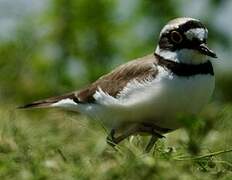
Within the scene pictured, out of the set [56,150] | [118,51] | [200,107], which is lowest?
[118,51]

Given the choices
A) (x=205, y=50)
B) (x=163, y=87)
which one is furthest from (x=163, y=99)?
(x=205, y=50)

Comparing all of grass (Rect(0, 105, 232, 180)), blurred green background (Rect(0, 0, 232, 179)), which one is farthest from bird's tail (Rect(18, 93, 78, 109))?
grass (Rect(0, 105, 232, 180))

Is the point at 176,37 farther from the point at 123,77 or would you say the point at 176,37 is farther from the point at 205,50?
the point at 123,77

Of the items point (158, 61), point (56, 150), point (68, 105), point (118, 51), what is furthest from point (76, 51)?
point (56, 150)

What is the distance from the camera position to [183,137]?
3.11 meters

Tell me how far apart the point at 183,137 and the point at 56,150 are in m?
0.45

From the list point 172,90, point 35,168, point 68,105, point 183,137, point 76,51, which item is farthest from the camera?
point 76,51

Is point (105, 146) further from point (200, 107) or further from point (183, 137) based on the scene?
point (200, 107)

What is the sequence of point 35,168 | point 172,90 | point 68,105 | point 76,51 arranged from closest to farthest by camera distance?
point 35,168 → point 172,90 → point 68,105 → point 76,51

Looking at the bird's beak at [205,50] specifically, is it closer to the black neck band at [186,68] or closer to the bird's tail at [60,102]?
the black neck band at [186,68]

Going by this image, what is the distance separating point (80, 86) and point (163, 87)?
325 centimetres

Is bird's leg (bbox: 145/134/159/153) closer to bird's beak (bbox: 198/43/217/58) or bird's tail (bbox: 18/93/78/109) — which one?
bird's beak (bbox: 198/43/217/58)

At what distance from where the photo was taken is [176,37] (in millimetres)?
4828

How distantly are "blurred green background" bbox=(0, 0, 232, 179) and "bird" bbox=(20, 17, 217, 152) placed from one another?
224 mm
